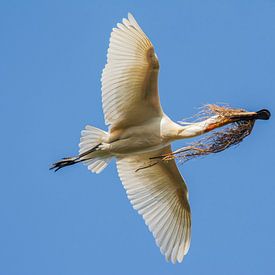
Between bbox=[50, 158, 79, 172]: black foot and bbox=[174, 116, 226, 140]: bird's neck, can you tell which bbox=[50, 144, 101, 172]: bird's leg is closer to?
bbox=[50, 158, 79, 172]: black foot

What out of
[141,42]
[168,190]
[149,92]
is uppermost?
[141,42]

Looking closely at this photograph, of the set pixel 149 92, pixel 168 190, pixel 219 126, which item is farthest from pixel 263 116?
pixel 168 190

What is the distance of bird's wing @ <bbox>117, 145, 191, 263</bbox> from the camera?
396 inches

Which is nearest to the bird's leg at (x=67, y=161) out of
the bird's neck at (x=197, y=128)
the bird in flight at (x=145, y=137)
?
the bird in flight at (x=145, y=137)

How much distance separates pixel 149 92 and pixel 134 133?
0.62 metres

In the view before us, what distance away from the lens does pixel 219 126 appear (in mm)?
8695

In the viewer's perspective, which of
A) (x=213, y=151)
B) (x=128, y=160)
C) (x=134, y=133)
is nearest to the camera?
(x=213, y=151)

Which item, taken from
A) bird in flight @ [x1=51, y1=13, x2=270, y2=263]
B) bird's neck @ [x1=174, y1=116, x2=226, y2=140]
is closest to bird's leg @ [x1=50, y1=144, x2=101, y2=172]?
bird in flight @ [x1=51, y1=13, x2=270, y2=263]

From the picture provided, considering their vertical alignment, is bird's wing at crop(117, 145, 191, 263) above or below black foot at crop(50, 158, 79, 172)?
below

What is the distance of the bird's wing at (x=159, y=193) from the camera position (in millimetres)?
10062

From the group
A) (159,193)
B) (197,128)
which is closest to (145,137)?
(197,128)

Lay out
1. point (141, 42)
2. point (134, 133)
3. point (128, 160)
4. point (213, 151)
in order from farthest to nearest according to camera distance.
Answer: point (128, 160), point (134, 133), point (141, 42), point (213, 151)

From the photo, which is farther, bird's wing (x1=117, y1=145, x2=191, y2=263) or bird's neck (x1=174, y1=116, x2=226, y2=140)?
bird's wing (x1=117, y1=145, x2=191, y2=263)

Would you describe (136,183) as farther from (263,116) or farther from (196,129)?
(263,116)
